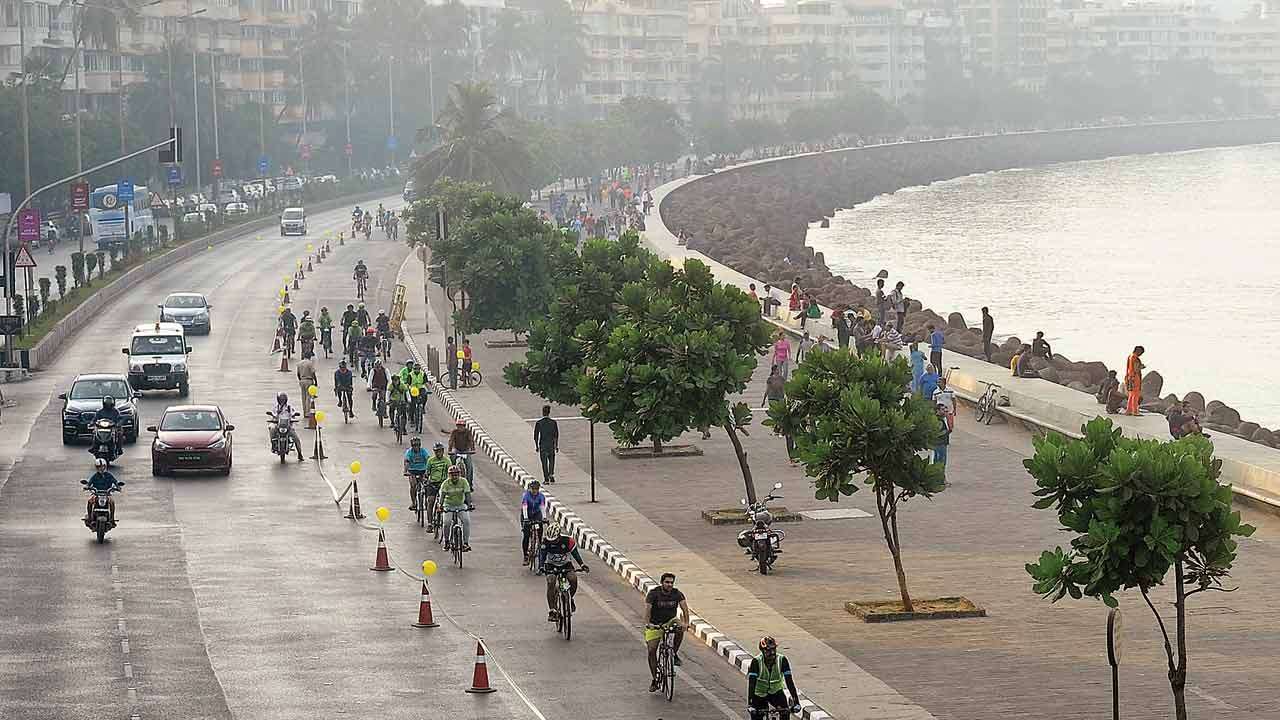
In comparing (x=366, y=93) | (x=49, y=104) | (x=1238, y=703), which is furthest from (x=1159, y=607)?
(x=366, y=93)

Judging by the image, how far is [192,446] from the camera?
35.6 m

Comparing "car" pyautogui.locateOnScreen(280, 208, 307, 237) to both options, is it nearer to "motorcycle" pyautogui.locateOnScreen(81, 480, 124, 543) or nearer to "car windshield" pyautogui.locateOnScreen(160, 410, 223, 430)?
"car windshield" pyautogui.locateOnScreen(160, 410, 223, 430)

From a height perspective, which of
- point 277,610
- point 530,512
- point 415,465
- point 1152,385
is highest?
point 530,512

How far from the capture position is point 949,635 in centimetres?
2352

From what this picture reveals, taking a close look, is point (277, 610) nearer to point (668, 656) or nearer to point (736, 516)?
point (668, 656)

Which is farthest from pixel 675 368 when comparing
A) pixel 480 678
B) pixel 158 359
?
pixel 158 359

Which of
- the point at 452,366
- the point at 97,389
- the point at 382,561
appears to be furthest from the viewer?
the point at 452,366

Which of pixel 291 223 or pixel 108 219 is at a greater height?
pixel 108 219

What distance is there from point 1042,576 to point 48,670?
1031cm

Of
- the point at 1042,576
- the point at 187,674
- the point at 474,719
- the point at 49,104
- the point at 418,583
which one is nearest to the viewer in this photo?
the point at 1042,576

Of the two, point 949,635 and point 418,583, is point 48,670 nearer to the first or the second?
point 418,583

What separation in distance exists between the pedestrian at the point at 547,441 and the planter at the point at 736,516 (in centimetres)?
321

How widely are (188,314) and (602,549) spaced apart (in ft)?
112

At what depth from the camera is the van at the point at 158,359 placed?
46812mm
